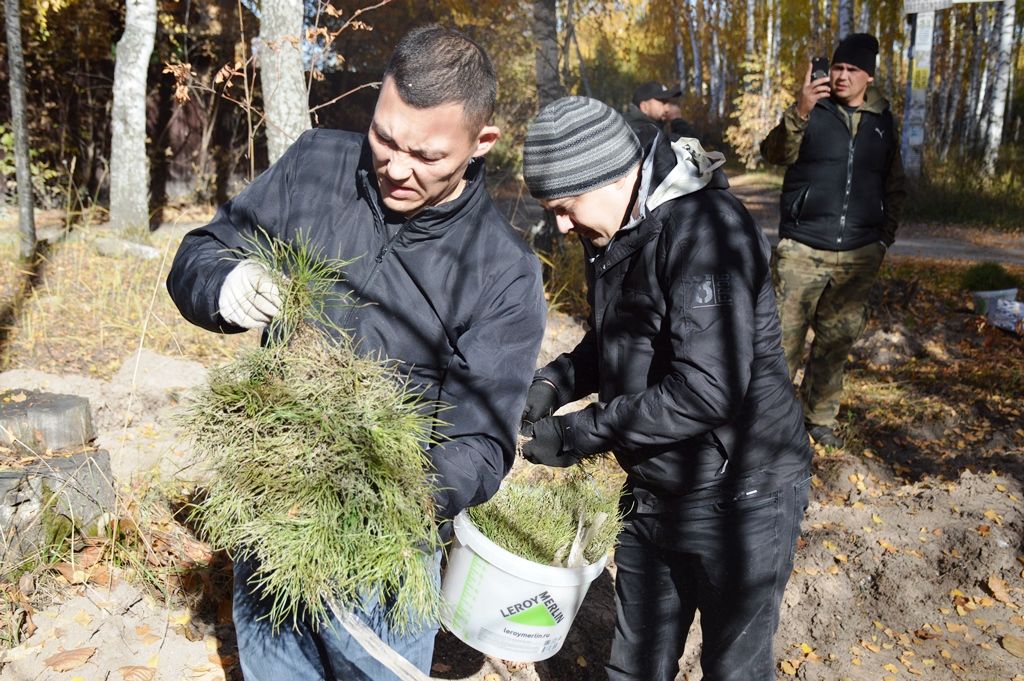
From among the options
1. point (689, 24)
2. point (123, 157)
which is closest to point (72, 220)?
point (123, 157)

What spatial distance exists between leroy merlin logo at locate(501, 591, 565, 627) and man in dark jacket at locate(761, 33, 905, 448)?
3.57m

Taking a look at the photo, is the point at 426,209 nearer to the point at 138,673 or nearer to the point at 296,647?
the point at 296,647

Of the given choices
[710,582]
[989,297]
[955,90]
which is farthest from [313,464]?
[955,90]

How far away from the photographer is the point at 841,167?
5.00m

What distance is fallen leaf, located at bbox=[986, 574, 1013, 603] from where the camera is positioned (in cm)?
389

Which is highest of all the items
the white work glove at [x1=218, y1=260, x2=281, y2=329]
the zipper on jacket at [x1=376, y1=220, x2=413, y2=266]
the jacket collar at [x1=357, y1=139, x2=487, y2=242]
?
the jacket collar at [x1=357, y1=139, x2=487, y2=242]

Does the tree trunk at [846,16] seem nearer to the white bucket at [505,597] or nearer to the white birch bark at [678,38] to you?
the white bucket at [505,597]

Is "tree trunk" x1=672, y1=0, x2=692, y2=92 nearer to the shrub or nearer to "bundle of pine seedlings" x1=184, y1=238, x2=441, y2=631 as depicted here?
the shrub

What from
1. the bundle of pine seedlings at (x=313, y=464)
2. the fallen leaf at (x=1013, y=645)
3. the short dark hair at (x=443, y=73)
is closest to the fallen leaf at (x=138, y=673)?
the bundle of pine seedlings at (x=313, y=464)

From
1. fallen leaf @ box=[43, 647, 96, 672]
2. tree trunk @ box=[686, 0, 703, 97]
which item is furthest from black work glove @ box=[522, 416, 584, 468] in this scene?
tree trunk @ box=[686, 0, 703, 97]

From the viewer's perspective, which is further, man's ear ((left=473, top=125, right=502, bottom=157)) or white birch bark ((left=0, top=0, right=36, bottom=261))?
white birch bark ((left=0, top=0, right=36, bottom=261))

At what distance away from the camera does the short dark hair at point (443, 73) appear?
5.62ft

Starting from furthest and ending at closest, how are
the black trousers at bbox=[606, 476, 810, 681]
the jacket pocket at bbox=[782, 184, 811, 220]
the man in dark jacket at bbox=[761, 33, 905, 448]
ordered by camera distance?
1. the jacket pocket at bbox=[782, 184, 811, 220]
2. the man in dark jacket at bbox=[761, 33, 905, 448]
3. the black trousers at bbox=[606, 476, 810, 681]

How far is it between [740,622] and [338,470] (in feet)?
4.44
